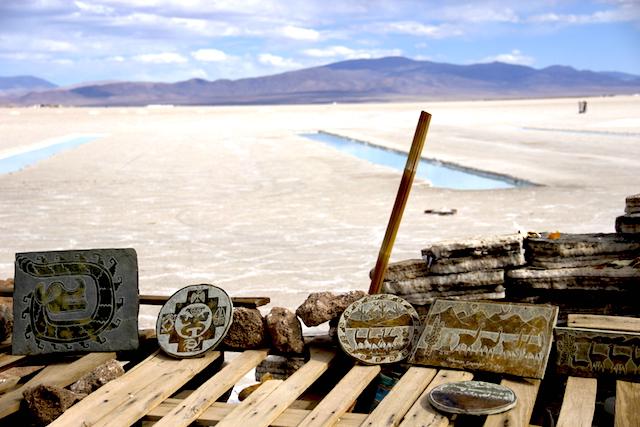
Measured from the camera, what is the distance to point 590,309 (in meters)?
4.75

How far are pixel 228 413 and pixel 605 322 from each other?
1833 millimetres

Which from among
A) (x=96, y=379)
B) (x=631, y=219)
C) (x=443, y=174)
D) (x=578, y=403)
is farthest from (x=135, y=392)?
(x=443, y=174)

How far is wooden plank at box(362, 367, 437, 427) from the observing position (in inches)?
145

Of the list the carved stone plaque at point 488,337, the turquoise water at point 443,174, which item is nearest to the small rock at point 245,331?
the carved stone plaque at point 488,337

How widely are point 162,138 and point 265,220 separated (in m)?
23.7

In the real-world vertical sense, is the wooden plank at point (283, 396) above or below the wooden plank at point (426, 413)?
below

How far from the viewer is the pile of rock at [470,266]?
472 centimetres

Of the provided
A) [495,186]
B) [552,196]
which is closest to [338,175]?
[495,186]

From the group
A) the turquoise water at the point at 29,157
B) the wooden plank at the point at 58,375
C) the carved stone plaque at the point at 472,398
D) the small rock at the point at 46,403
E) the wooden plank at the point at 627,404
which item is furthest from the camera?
the turquoise water at the point at 29,157

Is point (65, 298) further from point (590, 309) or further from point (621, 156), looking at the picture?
point (621, 156)

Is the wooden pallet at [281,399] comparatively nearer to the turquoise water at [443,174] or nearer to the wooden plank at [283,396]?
the wooden plank at [283,396]

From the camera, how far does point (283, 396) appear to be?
4.04 metres

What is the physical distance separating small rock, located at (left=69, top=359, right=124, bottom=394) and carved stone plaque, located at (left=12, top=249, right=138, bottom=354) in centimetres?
39

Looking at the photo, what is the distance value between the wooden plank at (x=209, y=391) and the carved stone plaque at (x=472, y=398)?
953 millimetres
